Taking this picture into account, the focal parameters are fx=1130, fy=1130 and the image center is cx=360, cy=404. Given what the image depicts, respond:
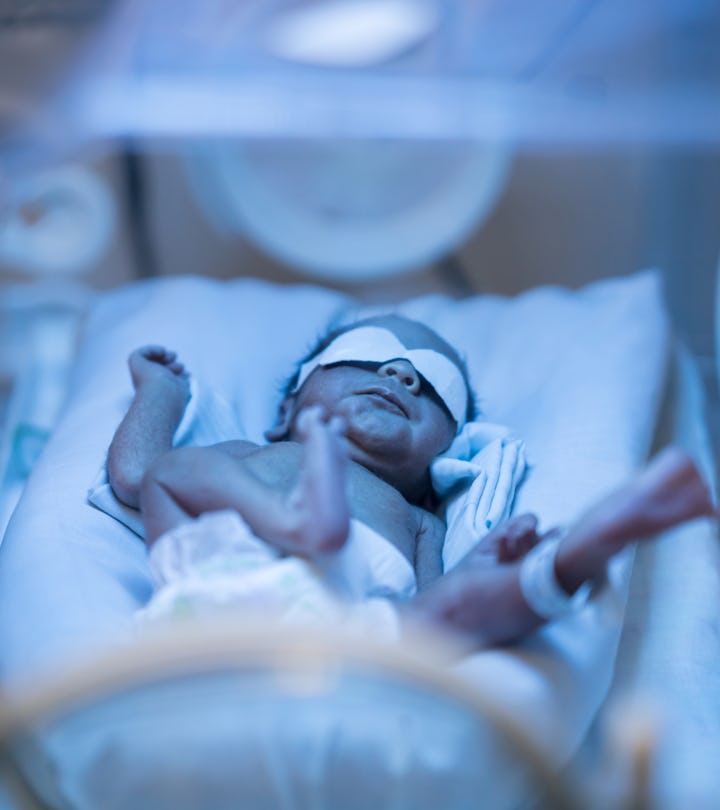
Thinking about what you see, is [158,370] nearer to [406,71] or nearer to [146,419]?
[146,419]

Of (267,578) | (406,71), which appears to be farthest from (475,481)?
(406,71)

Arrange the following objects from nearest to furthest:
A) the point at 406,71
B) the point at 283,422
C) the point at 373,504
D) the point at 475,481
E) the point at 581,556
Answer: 1. the point at 581,556
2. the point at 373,504
3. the point at 475,481
4. the point at 283,422
5. the point at 406,71

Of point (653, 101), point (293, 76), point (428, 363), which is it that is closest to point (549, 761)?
point (428, 363)

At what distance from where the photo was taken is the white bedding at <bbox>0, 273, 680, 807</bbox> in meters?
0.99

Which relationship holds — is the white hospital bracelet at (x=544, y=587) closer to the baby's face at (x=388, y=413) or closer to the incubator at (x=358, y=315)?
the incubator at (x=358, y=315)

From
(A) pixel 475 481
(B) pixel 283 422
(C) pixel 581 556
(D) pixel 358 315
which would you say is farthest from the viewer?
(D) pixel 358 315

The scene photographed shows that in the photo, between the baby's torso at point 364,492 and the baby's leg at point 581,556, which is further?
the baby's torso at point 364,492

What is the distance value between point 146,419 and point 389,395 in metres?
0.29

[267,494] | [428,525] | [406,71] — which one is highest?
[406,71]

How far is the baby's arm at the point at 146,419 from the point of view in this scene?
1.24m

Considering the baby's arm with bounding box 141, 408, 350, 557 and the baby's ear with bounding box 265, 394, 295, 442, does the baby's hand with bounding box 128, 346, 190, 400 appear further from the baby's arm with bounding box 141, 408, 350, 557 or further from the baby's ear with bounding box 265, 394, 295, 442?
the baby's arm with bounding box 141, 408, 350, 557

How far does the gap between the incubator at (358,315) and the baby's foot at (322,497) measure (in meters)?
0.12

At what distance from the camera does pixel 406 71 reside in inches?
74.5

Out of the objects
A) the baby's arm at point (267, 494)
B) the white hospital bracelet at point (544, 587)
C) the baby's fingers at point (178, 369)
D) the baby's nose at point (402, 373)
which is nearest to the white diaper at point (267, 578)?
the baby's arm at point (267, 494)
